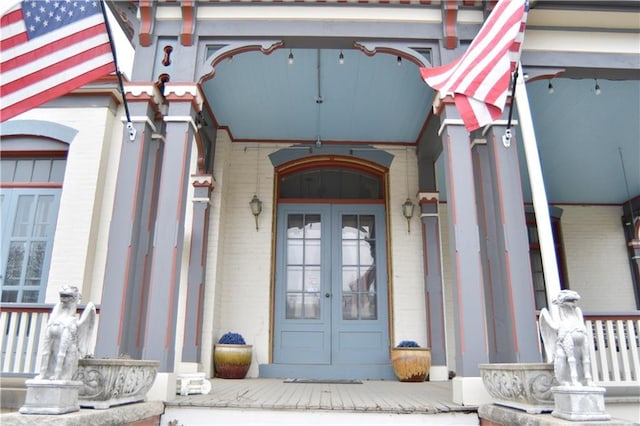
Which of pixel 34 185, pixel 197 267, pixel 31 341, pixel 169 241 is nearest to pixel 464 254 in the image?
pixel 169 241

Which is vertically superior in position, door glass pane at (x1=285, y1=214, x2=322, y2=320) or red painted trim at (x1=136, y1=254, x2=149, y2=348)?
door glass pane at (x1=285, y1=214, x2=322, y2=320)

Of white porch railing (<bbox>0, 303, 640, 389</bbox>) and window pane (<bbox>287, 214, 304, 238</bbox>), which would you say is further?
window pane (<bbox>287, 214, 304, 238</bbox>)

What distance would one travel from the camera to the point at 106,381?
3.10 metres

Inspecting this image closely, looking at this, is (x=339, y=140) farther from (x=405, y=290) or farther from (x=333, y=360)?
(x=333, y=360)

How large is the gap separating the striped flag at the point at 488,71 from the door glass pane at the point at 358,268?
133 inches

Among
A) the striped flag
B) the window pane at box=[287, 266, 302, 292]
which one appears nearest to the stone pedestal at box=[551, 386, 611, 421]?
the striped flag

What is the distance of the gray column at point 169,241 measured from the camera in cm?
389

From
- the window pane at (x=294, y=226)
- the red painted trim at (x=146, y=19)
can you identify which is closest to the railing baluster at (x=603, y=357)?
the window pane at (x=294, y=226)

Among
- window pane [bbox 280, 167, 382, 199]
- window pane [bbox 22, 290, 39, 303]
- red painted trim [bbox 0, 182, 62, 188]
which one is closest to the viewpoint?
window pane [bbox 22, 290, 39, 303]

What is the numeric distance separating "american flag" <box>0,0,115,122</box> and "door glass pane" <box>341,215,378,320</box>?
4252 millimetres

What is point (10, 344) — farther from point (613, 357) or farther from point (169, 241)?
point (613, 357)

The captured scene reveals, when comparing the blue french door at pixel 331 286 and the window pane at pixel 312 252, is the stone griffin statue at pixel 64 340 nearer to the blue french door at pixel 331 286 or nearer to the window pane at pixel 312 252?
the blue french door at pixel 331 286

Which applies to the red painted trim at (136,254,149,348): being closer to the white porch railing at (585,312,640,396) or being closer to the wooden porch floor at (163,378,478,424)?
the wooden porch floor at (163,378,478,424)

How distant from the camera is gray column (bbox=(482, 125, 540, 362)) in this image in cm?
384
